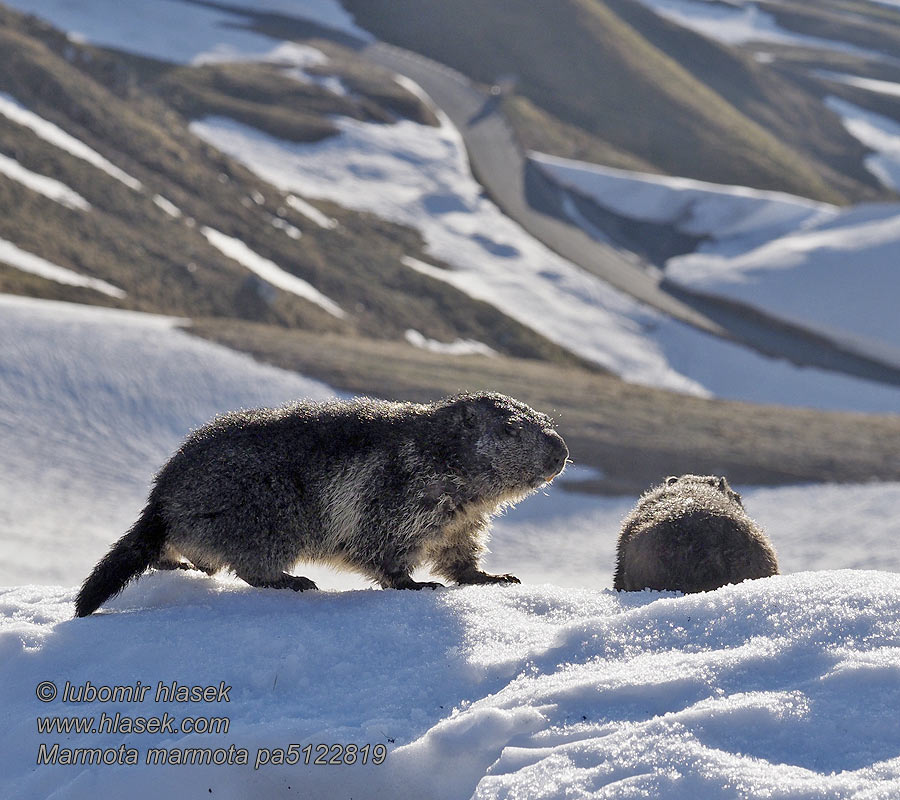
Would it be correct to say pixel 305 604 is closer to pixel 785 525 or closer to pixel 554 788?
pixel 554 788

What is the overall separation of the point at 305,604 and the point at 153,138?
62.9 metres

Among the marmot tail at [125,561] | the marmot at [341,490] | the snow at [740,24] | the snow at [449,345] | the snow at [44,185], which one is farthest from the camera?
the snow at [740,24]

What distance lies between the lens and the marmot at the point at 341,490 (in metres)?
8.77

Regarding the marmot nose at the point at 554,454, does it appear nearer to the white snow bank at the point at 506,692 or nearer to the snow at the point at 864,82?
the white snow bank at the point at 506,692

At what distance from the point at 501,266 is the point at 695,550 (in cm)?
6444

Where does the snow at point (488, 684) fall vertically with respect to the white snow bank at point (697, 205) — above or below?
above

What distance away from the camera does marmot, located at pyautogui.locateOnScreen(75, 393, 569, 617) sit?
28.8ft

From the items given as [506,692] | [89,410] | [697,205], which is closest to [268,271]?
[89,410]

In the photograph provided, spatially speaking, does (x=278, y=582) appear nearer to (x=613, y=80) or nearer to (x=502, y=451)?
(x=502, y=451)

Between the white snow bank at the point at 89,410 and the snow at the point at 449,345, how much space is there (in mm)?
24555

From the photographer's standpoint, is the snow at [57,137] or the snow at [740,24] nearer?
the snow at [57,137]

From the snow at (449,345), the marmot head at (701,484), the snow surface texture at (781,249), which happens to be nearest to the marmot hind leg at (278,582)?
the marmot head at (701,484)

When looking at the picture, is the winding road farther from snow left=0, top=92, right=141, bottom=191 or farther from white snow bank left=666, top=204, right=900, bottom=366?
snow left=0, top=92, right=141, bottom=191

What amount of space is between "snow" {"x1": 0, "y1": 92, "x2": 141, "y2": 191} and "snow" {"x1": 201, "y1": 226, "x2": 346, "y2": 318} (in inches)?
208
